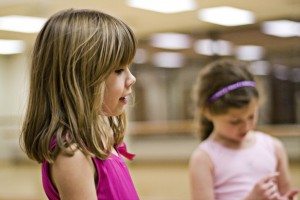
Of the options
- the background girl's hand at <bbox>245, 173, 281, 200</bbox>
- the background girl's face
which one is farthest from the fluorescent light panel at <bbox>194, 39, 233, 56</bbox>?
the background girl's hand at <bbox>245, 173, 281, 200</bbox>

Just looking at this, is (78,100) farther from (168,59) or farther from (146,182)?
(168,59)

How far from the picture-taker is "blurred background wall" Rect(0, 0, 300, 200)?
7.97m

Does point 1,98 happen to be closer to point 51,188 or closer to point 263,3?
point 263,3

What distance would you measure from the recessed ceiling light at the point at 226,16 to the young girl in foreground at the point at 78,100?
721cm

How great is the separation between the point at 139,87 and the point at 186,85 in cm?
119

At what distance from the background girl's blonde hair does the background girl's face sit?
88 centimetres

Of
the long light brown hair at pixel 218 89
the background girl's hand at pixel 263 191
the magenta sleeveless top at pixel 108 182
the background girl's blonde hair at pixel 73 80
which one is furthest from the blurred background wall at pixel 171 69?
the background girl's blonde hair at pixel 73 80

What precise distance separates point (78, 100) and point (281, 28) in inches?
367

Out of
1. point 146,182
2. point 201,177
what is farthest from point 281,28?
point 201,177

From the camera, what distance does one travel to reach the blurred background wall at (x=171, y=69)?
7973 mm

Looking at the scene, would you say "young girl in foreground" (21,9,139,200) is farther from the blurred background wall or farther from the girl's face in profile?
the blurred background wall

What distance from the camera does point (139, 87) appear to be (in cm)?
1257

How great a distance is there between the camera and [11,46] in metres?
11.4

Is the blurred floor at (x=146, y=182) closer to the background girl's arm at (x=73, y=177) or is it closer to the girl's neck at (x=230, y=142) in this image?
the girl's neck at (x=230, y=142)
